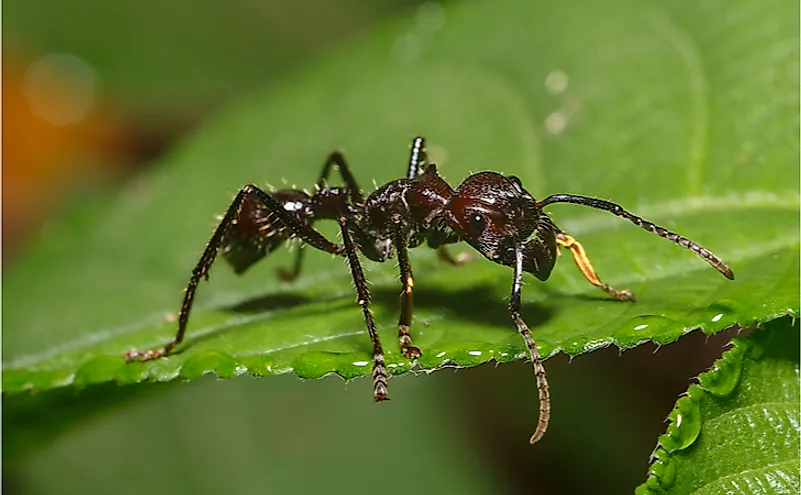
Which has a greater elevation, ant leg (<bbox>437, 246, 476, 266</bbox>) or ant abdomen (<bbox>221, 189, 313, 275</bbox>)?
ant abdomen (<bbox>221, 189, 313, 275</bbox>)

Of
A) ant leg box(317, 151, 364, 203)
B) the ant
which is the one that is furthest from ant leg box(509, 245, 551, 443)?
ant leg box(317, 151, 364, 203)

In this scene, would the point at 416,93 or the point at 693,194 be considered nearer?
the point at 693,194

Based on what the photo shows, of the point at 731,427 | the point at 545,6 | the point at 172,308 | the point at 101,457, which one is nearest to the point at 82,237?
the point at 172,308

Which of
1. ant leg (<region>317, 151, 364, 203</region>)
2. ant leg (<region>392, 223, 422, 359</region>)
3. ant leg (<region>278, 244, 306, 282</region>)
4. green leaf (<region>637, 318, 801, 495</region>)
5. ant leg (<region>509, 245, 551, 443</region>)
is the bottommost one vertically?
green leaf (<region>637, 318, 801, 495</region>)

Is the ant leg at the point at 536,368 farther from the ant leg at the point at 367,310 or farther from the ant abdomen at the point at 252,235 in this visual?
the ant abdomen at the point at 252,235

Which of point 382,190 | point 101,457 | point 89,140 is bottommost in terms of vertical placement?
point 101,457

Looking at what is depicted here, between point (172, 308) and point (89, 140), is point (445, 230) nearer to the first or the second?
point (172, 308)

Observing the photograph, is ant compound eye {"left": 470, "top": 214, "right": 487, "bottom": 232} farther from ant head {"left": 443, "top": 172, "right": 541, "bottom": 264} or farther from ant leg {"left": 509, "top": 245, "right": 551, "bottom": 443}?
ant leg {"left": 509, "top": 245, "right": 551, "bottom": 443}
